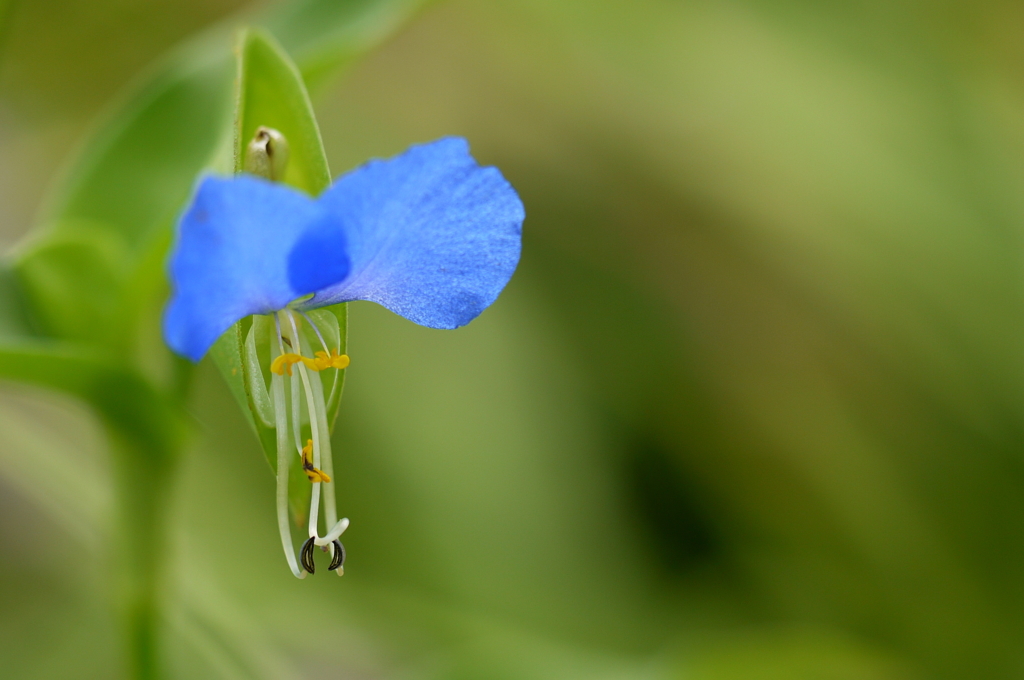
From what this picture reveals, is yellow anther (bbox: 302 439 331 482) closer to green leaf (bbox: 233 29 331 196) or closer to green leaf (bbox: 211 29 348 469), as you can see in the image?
green leaf (bbox: 211 29 348 469)

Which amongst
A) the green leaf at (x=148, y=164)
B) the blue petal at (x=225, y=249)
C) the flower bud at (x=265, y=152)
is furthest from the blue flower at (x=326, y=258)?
the green leaf at (x=148, y=164)

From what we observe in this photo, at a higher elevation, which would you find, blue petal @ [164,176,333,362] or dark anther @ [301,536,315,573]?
blue petal @ [164,176,333,362]

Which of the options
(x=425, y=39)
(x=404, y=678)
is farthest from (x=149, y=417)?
(x=425, y=39)

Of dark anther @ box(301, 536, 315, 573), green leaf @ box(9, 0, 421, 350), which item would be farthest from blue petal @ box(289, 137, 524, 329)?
green leaf @ box(9, 0, 421, 350)

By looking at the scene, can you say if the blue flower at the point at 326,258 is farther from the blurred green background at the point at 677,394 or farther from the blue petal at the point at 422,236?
the blurred green background at the point at 677,394

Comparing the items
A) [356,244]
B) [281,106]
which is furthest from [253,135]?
[356,244]

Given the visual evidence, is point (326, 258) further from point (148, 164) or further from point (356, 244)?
point (148, 164)
